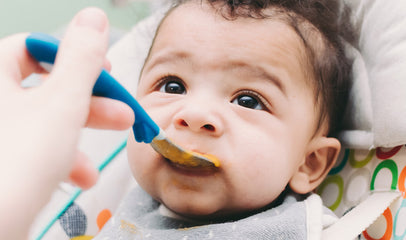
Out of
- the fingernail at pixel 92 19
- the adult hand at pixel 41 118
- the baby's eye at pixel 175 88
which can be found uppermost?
the fingernail at pixel 92 19

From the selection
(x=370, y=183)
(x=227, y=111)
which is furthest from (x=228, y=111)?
(x=370, y=183)

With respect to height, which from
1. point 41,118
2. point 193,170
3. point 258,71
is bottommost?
point 193,170

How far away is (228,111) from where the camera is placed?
75 centimetres

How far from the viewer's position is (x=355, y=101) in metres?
0.95

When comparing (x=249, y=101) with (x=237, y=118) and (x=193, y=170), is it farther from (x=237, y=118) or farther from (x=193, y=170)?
(x=193, y=170)

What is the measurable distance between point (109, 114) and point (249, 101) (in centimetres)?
34

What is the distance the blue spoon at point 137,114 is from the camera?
490 millimetres

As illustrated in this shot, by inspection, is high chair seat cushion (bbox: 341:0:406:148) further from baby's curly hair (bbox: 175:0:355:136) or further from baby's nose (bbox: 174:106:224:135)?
baby's nose (bbox: 174:106:224:135)

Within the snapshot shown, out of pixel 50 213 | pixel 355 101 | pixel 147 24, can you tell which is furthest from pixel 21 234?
pixel 147 24

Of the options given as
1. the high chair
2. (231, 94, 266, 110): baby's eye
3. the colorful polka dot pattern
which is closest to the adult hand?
(231, 94, 266, 110): baby's eye

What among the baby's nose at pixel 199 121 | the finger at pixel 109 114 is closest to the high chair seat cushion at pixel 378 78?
the baby's nose at pixel 199 121

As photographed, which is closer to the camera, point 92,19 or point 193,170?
point 92,19

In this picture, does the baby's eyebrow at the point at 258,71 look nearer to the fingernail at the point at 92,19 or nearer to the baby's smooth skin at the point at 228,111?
the baby's smooth skin at the point at 228,111

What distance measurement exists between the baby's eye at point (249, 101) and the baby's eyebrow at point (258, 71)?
0.14 ft
